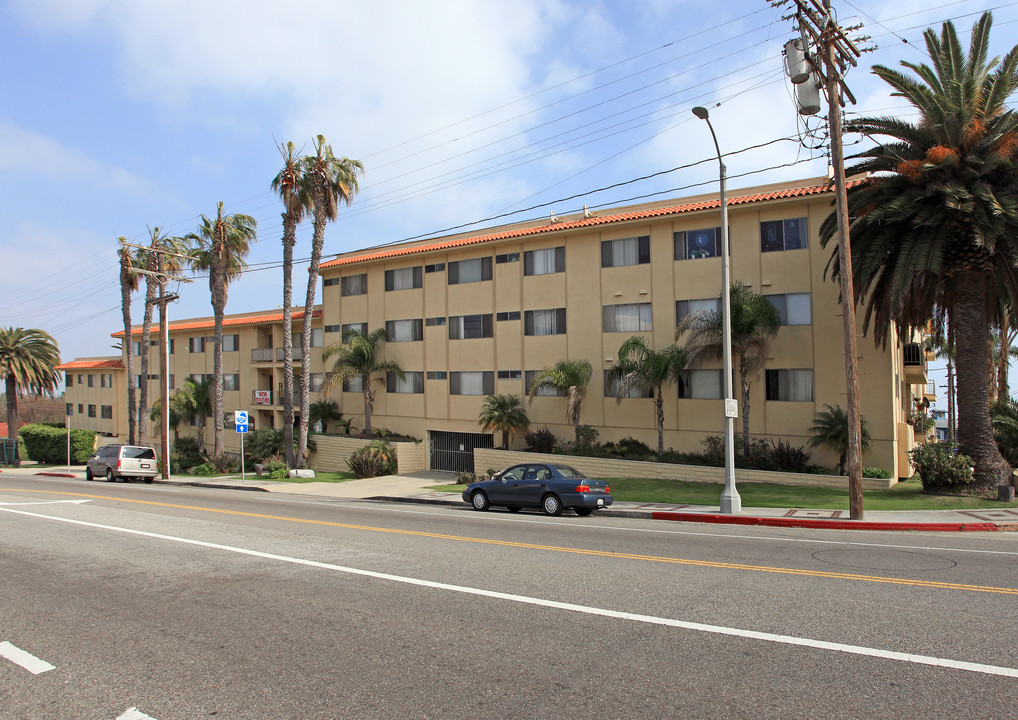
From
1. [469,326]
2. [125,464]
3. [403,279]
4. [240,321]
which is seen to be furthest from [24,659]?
[240,321]

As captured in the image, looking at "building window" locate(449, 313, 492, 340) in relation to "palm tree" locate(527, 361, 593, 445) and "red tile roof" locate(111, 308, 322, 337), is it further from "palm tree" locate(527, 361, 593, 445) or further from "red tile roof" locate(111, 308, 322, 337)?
"red tile roof" locate(111, 308, 322, 337)

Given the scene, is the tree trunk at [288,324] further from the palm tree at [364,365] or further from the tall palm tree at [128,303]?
the tall palm tree at [128,303]

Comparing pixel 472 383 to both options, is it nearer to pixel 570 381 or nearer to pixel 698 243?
pixel 570 381

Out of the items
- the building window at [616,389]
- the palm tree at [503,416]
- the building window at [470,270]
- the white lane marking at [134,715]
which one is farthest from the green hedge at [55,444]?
the white lane marking at [134,715]

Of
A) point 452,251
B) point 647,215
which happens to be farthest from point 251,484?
point 647,215

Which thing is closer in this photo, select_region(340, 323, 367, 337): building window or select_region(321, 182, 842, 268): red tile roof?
select_region(321, 182, 842, 268): red tile roof

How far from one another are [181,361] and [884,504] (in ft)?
159

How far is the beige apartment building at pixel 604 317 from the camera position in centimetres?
2438

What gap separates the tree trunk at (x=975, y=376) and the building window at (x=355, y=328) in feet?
90.7

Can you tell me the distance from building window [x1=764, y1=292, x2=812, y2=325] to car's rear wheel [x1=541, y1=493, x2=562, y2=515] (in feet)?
38.9

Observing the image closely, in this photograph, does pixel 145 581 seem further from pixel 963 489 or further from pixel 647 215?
pixel 647 215

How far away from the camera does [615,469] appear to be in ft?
84.4

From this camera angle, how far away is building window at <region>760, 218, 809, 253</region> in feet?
81.1

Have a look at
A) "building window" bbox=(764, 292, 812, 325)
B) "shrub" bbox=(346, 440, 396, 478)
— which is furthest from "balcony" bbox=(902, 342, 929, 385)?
"shrub" bbox=(346, 440, 396, 478)
